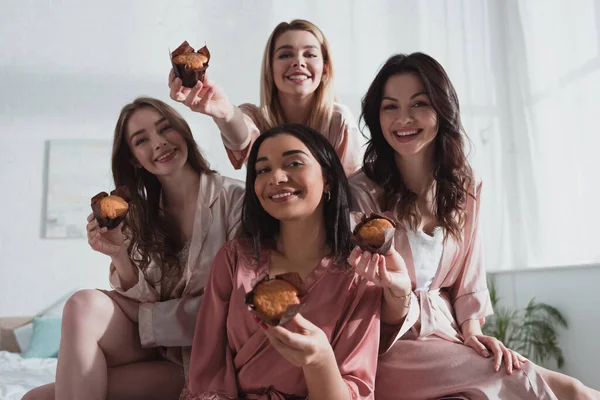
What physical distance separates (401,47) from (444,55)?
0.38m

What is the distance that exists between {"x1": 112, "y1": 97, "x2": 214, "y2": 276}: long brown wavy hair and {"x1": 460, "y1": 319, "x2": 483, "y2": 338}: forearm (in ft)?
2.65

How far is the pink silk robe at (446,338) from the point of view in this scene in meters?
1.55

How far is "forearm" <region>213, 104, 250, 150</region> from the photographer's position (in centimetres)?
196

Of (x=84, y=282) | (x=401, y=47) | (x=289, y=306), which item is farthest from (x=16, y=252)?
(x=289, y=306)

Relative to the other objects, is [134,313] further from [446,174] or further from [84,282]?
[84,282]

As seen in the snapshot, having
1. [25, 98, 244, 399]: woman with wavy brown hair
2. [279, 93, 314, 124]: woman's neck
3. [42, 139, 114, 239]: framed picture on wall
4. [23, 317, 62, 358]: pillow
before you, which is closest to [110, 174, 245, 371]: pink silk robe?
[25, 98, 244, 399]: woman with wavy brown hair

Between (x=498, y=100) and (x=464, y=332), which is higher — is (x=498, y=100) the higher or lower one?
the higher one

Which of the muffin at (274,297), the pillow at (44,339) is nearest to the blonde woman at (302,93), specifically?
the muffin at (274,297)

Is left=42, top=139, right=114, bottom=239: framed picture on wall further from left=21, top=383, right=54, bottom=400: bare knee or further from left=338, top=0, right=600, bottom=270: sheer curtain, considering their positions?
left=21, top=383, right=54, bottom=400: bare knee

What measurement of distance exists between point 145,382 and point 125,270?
1.02ft

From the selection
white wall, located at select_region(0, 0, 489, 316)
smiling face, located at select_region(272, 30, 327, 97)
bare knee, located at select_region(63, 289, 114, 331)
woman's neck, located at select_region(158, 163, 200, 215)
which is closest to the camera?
bare knee, located at select_region(63, 289, 114, 331)

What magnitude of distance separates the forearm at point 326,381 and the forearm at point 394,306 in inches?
9.3

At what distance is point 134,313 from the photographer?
184cm

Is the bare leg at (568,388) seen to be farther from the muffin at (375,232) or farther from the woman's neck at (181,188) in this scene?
the woman's neck at (181,188)
